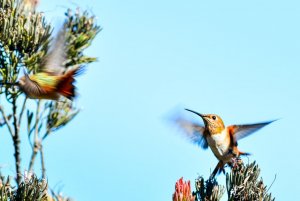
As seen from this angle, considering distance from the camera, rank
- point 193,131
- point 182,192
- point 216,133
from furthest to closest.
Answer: point 193,131, point 216,133, point 182,192

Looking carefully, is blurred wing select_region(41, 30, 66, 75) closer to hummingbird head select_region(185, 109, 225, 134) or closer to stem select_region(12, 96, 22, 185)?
stem select_region(12, 96, 22, 185)

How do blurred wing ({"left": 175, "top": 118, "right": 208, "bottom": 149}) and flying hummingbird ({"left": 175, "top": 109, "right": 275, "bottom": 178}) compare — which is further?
blurred wing ({"left": 175, "top": 118, "right": 208, "bottom": 149})

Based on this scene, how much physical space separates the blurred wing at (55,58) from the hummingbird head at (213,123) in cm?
120

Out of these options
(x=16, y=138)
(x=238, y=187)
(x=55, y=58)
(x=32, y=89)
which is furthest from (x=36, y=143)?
(x=238, y=187)

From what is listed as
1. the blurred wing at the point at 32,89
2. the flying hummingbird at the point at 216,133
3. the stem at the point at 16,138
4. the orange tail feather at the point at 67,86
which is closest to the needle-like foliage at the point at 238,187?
the orange tail feather at the point at 67,86

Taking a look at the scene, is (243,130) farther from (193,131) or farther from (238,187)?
(238,187)

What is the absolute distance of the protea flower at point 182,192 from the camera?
2.62 metres

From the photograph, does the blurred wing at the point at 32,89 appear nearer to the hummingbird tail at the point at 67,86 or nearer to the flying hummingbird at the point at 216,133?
the hummingbird tail at the point at 67,86

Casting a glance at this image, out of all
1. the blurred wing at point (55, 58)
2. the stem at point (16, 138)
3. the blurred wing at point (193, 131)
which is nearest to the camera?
the stem at point (16, 138)

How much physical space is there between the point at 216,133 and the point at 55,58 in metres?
1.31

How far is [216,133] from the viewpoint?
5211mm

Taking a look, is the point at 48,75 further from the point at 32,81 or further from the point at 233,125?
the point at 233,125

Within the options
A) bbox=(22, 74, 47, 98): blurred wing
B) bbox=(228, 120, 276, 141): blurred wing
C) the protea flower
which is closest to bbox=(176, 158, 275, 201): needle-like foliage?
the protea flower

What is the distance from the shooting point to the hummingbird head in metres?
5.27
